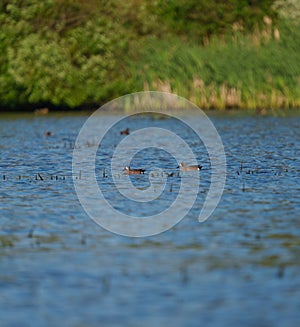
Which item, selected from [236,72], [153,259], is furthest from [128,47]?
[153,259]

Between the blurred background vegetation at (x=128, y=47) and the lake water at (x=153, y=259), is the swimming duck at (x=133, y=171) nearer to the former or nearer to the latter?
the lake water at (x=153, y=259)

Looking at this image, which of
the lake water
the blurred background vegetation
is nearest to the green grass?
the blurred background vegetation

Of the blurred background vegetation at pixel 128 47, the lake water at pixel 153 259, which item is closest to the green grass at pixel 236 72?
the blurred background vegetation at pixel 128 47

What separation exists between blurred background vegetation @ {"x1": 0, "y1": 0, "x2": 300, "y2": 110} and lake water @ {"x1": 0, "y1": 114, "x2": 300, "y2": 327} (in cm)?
1979

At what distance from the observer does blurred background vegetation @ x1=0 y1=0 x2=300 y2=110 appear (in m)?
38.9

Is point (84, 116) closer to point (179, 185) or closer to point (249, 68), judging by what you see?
point (249, 68)

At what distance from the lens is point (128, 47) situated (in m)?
47.3

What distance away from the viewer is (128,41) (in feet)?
155

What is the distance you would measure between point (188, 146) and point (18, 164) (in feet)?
19.5

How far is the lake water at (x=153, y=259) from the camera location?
8633 mm

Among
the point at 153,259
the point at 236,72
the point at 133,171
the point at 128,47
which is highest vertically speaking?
the point at 128,47

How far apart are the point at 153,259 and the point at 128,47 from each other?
37.1 m

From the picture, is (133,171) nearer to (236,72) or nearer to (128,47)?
(236,72)

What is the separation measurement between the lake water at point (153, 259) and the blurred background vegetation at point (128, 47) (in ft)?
64.9
